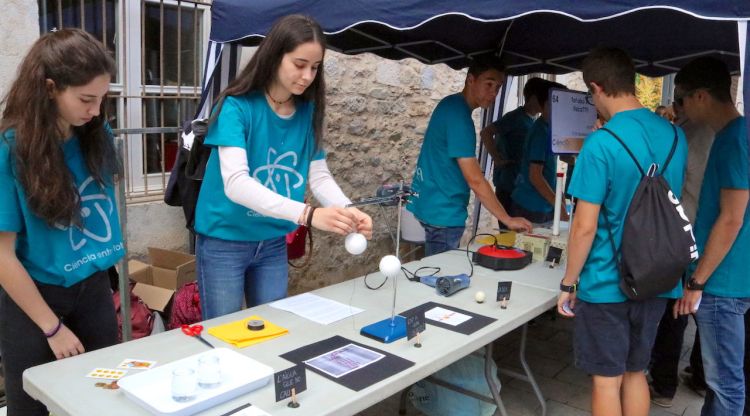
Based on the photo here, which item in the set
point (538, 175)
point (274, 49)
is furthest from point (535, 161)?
point (274, 49)

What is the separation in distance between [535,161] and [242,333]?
258cm

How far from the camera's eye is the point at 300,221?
1.75 metres

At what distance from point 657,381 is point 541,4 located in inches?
80.4

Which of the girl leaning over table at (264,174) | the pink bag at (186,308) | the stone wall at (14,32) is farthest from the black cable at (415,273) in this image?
the stone wall at (14,32)

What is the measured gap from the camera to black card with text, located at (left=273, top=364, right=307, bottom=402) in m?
1.34

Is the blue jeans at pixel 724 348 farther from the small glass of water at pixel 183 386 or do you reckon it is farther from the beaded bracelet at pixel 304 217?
the small glass of water at pixel 183 386

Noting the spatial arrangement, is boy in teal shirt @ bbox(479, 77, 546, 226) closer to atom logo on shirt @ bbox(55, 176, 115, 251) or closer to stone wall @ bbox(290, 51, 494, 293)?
stone wall @ bbox(290, 51, 494, 293)

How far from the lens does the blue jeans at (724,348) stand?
2.23 m

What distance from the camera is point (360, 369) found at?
1.58 metres

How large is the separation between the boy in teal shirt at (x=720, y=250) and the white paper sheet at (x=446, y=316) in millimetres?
959

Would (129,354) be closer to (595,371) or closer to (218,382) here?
(218,382)

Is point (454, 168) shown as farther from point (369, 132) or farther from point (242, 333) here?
point (369, 132)

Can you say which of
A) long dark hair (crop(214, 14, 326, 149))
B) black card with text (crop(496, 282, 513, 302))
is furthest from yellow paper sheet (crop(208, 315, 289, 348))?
black card with text (crop(496, 282, 513, 302))

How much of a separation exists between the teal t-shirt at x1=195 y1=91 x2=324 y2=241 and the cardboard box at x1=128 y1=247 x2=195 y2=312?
1.25 m
